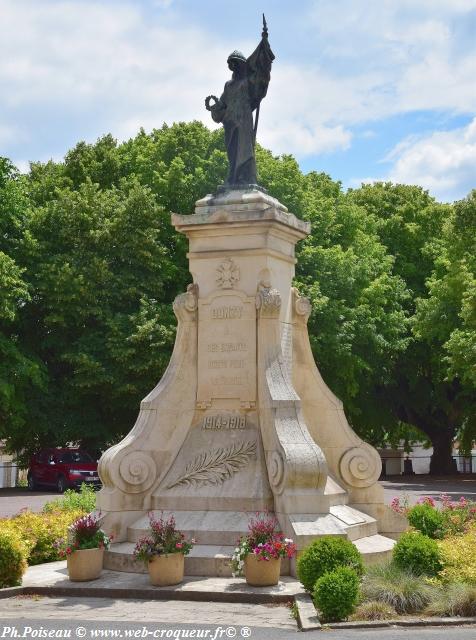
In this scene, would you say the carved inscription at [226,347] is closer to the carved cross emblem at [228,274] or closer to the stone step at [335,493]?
the carved cross emblem at [228,274]

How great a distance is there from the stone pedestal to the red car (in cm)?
1719

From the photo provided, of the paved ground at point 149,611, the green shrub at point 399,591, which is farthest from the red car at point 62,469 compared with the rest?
the green shrub at point 399,591

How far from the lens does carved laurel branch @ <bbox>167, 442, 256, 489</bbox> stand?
13109mm

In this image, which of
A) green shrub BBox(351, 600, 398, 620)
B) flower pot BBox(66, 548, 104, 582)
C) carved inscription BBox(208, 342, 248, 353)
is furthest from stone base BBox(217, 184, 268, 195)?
green shrub BBox(351, 600, 398, 620)

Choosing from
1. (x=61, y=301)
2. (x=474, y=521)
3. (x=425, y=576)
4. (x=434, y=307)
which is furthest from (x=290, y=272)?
(x=434, y=307)

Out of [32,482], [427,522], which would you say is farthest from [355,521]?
[32,482]

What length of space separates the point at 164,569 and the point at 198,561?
28.4 inches

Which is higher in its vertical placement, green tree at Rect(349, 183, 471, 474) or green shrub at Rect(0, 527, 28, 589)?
green tree at Rect(349, 183, 471, 474)

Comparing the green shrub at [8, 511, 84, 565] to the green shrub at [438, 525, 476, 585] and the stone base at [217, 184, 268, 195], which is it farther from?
the green shrub at [438, 525, 476, 585]

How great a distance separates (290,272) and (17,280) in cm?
1675

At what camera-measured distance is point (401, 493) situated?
29.9 meters

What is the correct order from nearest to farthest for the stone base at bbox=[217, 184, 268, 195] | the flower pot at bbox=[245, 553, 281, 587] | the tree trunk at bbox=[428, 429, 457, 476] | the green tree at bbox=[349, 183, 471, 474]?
the flower pot at bbox=[245, 553, 281, 587] → the stone base at bbox=[217, 184, 268, 195] → the green tree at bbox=[349, 183, 471, 474] → the tree trunk at bbox=[428, 429, 457, 476]

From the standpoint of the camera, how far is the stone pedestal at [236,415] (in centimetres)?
1274

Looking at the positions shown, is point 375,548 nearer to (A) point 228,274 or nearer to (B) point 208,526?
(B) point 208,526
